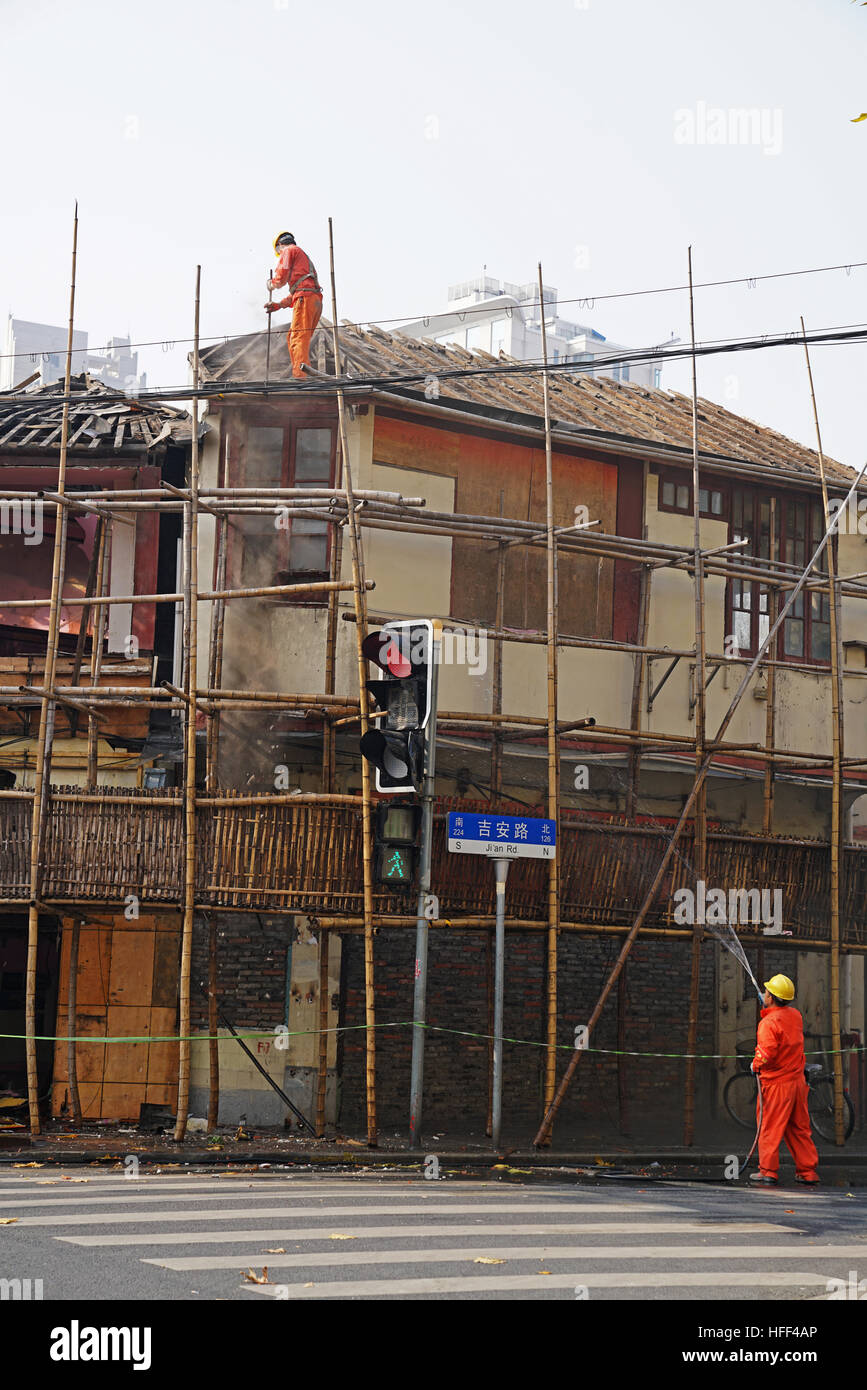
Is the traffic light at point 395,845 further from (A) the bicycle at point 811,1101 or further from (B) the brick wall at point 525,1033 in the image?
(A) the bicycle at point 811,1101

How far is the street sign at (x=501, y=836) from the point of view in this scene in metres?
14.0

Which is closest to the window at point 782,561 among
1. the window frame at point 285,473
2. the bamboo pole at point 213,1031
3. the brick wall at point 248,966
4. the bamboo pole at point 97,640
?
the window frame at point 285,473

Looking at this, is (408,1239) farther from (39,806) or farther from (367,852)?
(39,806)

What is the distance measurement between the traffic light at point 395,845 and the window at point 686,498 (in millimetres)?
7277

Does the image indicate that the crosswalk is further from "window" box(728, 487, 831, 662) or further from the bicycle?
"window" box(728, 487, 831, 662)

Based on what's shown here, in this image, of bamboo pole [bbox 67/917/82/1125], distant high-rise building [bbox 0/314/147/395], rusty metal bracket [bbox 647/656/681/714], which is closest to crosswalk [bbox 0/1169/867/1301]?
bamboo pole [bbox 67/917/82/1125]

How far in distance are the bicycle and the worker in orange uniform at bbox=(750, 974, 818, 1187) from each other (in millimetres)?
3625

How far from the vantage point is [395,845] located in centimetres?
1353

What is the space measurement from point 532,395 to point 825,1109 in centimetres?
932

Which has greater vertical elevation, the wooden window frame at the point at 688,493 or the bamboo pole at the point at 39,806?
the wooden window frame at the point at 688,493

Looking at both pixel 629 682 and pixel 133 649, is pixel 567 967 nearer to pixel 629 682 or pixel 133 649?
pixel 629 682

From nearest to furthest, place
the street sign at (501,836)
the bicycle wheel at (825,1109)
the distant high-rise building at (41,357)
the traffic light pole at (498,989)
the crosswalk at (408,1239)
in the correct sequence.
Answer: the crosswalk at (408,1239), the traffic light pole at (498,989), the street sign at (501,836), the bicycle wheel at (825,1109), the distant high-rise building at (41,357)

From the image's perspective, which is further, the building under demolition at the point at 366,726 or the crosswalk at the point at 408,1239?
the building under demolition at the point at 366,726

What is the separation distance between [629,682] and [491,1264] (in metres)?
10.9
